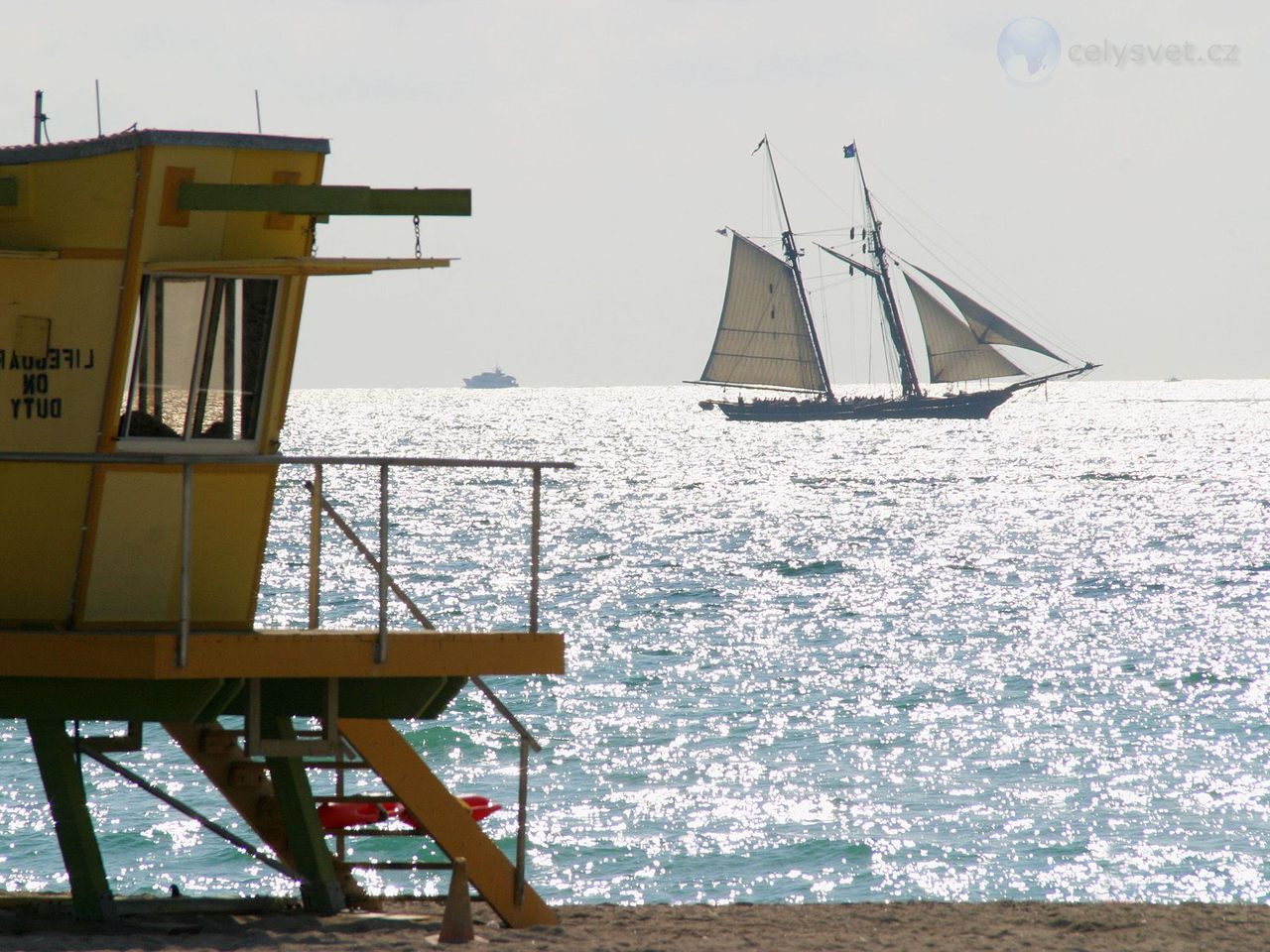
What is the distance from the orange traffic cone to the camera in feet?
35.9

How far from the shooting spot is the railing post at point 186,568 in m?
9.66

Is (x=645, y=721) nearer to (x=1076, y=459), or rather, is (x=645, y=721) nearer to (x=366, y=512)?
(x=366, y=512)

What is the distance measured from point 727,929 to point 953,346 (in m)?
122

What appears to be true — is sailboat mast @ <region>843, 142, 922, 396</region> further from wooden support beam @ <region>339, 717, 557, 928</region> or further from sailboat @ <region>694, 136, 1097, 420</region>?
wooden support beam @ <region>339, 717, 557, 928</region>

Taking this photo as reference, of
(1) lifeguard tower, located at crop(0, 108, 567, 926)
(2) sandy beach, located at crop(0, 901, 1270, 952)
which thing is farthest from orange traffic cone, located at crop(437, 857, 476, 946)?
(1) lifeguard tower, located at crop(0, 108, 567, 926)

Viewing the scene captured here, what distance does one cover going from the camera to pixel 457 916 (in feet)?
35.9

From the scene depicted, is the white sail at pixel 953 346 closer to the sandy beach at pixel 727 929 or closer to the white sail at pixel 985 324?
the white sail at pixel 985 324

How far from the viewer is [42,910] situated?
11.6 m

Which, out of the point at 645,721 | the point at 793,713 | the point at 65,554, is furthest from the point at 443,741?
the point at 65,554

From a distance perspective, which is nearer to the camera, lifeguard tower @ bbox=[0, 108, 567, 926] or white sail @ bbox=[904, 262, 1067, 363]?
lifeguard tower @ bbox=[0, 108, 567, 926]

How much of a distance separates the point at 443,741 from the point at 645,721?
354 cm

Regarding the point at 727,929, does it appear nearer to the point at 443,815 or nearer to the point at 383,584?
the point at 443,815

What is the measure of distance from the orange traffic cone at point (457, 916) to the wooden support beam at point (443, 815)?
411mm

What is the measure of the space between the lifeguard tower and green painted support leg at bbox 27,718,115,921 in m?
0.02
